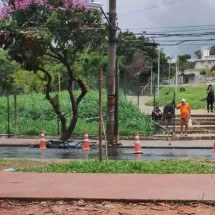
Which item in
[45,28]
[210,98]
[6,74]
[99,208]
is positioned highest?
[45,28]

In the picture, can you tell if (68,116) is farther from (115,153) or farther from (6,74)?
(115,153)

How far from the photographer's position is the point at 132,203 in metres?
7.24

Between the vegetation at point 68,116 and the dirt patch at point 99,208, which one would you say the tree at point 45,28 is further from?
the dirt patch at point 99,208

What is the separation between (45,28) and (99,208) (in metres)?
14.5

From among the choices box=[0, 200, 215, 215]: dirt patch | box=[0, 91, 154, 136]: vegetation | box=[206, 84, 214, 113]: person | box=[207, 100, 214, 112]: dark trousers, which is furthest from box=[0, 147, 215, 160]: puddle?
box=[207, 100, 214, 112]: dark trousers

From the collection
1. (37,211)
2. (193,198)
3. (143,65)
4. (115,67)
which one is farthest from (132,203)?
(143,65)

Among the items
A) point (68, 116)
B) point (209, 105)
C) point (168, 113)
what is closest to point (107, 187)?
point (168, 113)

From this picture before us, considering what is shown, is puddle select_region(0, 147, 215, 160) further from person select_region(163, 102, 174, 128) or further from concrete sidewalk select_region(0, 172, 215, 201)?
concrete sidewalk select_region(0, 172, 215, 201)

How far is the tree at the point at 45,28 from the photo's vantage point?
67.6 feet

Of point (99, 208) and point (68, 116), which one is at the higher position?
point (68, 116)

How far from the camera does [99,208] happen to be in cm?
702

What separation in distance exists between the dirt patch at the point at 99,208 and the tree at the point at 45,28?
45.1 ft

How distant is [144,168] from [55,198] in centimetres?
341

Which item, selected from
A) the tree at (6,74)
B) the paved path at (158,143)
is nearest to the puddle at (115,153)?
the paved path at (158,143)
